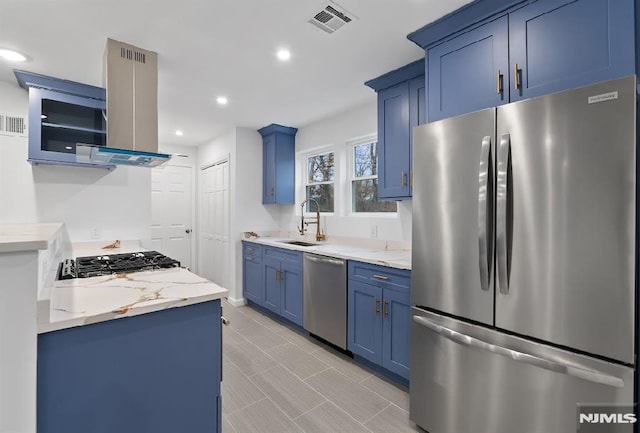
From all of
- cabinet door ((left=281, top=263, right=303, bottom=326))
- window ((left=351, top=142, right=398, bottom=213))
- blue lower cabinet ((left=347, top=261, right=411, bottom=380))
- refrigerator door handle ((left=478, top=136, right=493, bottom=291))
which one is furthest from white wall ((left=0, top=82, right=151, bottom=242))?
refrigerator door handle ((left=478, top=136, right=493, bottom=291))

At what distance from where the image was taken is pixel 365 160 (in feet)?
12.0

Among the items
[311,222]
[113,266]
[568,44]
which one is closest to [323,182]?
[311,222]

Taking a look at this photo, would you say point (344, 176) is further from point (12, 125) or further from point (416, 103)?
point (12, 125)

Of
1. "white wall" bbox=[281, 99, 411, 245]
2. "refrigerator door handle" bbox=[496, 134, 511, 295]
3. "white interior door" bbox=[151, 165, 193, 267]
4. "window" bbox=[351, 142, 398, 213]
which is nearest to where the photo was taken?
"refrigerator door handle" bbox=[496, 134, 511, 295]

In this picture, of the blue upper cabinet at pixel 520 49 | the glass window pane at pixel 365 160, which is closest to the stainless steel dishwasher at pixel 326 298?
the glass window pane at pixel 365 160

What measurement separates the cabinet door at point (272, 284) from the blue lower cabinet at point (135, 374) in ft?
7.60

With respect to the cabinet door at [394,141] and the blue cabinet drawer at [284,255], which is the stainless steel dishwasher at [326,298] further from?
the cabinet door at [394,141]

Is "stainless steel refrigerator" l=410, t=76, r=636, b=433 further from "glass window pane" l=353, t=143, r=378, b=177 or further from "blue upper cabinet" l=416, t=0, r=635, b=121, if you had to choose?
"glass window pane" l=353, t=143, r=378, b=177

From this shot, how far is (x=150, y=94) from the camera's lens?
2.31m

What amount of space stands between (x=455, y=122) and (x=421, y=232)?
64cm

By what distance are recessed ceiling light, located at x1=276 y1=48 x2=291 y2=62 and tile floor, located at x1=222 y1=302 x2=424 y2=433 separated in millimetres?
2560

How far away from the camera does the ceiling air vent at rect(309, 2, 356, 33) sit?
1.88 meters

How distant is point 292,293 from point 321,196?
1.42 metres

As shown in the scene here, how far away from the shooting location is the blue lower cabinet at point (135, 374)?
1.05 metres
